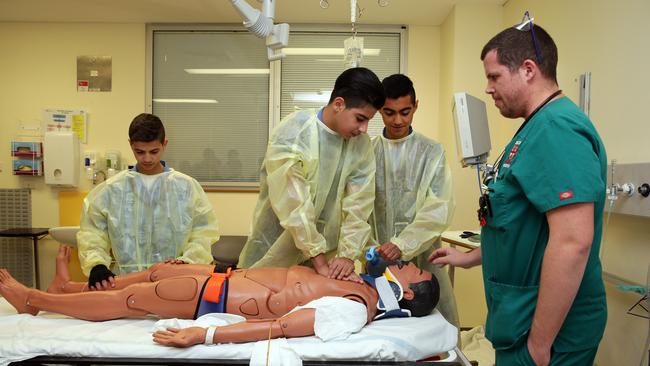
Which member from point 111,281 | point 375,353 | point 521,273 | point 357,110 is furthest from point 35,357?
point 521,273

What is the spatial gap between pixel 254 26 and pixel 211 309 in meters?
1.30

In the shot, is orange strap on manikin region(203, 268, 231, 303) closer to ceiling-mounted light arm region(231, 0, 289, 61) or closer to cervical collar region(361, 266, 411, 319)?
cervical collar region(361, 266, 411, 319)

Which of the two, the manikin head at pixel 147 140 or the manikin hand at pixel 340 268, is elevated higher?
the manikin head at pixel 147 140

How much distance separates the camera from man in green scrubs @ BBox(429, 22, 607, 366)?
98 centimetres

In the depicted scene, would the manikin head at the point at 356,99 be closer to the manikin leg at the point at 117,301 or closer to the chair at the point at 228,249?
the manikin leg at the point at 117,301

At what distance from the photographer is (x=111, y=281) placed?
5.76 feet

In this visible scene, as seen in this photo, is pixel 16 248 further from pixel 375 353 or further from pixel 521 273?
pixel 521 273

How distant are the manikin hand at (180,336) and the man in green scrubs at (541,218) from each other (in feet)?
2.90

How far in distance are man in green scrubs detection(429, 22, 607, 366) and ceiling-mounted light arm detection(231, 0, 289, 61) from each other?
1.22 meters

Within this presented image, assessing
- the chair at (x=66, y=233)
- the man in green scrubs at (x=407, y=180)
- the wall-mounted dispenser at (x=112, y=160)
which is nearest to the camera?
the man in green scrubs at (x=407, y=180)

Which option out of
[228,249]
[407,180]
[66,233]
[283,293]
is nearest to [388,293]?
[283,293]

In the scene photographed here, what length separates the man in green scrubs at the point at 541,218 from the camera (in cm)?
Answer: 98

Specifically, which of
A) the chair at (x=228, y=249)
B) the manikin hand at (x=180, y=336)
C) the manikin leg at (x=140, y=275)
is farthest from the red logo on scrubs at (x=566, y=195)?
the chair at (x=228, y=249)

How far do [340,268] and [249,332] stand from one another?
45cm
